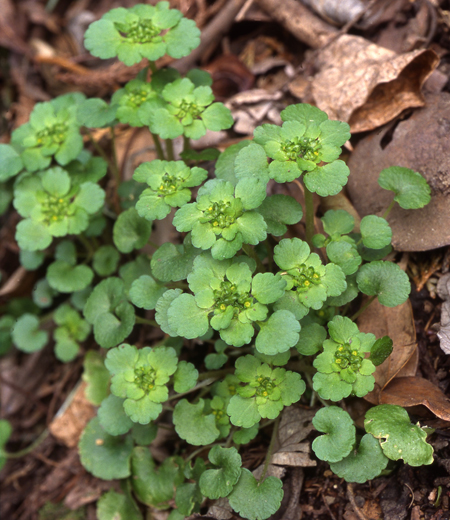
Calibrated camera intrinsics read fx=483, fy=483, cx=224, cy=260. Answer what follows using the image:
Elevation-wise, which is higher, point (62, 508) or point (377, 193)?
point (377, 193)

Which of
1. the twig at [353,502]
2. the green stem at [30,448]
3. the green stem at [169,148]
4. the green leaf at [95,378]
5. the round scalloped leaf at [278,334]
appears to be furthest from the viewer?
the green stem at [30,448]

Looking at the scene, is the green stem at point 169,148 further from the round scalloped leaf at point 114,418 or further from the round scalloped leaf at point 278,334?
the round scalloped leaf at point 114,418

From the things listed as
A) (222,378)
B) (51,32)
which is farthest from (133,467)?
(51,32)

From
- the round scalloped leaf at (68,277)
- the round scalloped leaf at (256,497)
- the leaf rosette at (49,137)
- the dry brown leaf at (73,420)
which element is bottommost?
the dry brown leaf at (73,420)

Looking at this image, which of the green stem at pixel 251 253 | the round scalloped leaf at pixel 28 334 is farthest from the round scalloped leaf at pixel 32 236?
the green stem at pixel 251 253

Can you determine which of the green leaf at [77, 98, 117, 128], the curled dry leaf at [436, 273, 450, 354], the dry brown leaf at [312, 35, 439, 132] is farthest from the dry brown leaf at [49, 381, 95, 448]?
the dry brown leaf at [312, 35, 439, 132]

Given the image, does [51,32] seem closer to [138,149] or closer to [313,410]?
[138,149]

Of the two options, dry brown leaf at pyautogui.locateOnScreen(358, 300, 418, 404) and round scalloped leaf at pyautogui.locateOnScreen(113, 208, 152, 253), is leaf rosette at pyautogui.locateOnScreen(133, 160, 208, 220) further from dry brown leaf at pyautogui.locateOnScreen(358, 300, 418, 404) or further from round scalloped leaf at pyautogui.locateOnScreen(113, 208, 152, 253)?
dry brown leaf at pyautogui.locateOnScreen(358, 300, 418, 404)

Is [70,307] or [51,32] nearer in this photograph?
[70,307]
